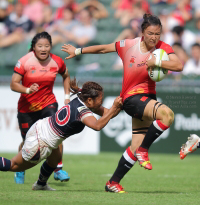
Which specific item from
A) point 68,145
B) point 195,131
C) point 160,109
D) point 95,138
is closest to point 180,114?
point 195,131

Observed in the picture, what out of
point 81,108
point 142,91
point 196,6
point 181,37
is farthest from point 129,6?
point 81,108

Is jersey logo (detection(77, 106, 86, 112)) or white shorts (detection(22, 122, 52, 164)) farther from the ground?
jersey logo (detection(77, 106, 86, 112))

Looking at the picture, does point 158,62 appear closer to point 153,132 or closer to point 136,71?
point 136,71

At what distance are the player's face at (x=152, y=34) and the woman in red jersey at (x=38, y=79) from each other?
Answer: 6.41 feet

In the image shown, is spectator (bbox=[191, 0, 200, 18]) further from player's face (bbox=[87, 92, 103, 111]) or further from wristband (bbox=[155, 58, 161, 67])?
player's face (bbox=[87, 92, 103, 111])

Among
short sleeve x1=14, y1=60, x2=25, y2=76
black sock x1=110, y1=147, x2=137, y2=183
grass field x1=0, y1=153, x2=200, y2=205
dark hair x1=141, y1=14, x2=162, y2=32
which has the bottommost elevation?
grass field x1=0, y1=153, x2=200, y2=205

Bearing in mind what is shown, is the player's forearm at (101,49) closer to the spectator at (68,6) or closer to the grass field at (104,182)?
the grass field at (104,182)

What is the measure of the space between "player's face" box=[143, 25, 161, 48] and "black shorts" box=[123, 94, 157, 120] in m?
0.69

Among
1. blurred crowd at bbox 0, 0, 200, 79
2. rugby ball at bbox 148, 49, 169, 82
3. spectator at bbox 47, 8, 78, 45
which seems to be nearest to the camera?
rugby ball at bbox 148, 49, 169, 82

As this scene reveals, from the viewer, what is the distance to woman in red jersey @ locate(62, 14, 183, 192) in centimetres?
575

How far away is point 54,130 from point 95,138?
22.5 feet

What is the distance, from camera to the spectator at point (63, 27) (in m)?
15.7

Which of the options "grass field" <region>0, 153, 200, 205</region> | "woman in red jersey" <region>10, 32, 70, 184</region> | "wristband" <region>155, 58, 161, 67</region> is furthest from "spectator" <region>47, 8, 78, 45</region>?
"wristband" <region>155, 58, 161, 67</region>

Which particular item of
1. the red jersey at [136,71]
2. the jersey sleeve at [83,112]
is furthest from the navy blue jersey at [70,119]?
the red jersey at [136,71]
